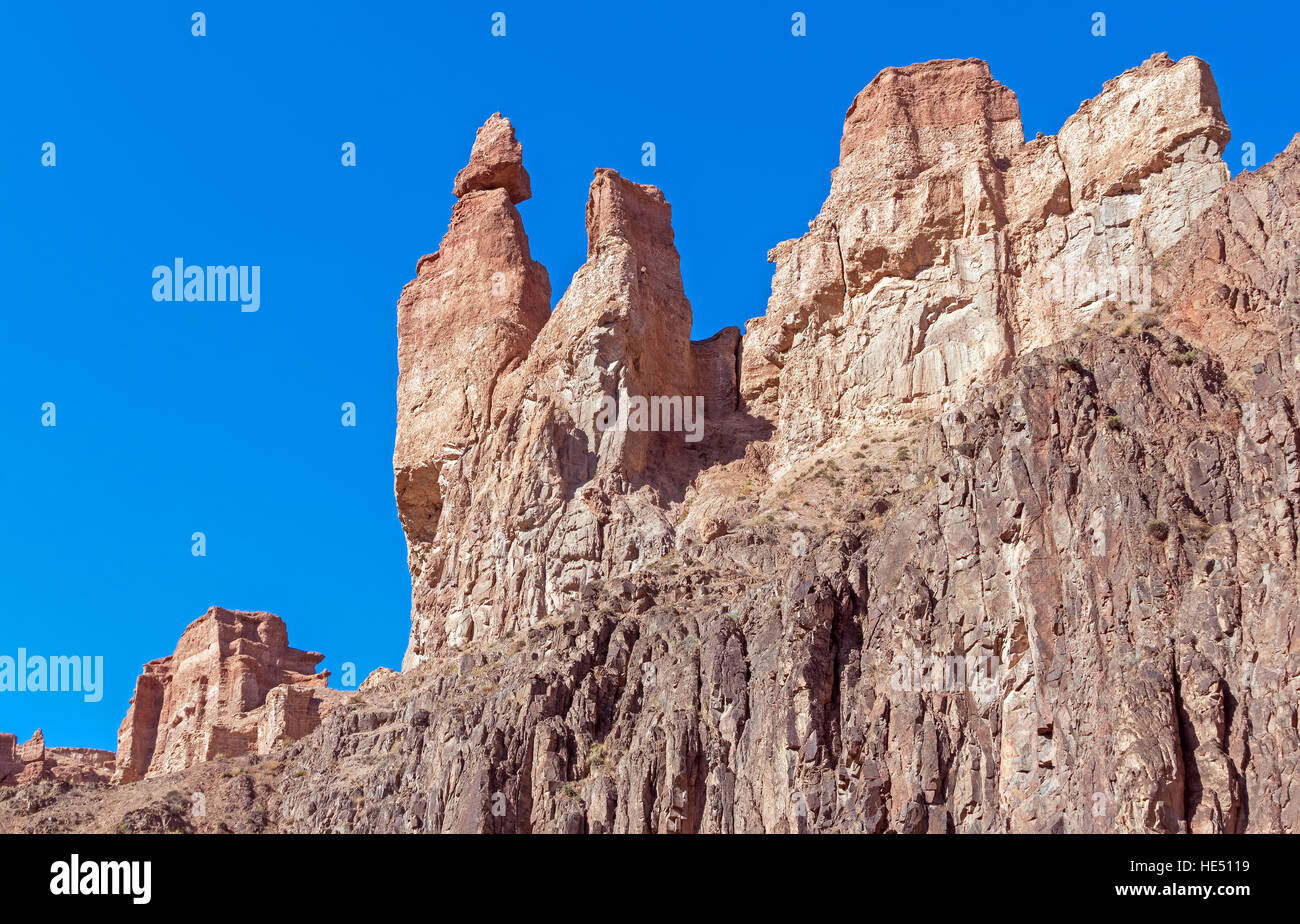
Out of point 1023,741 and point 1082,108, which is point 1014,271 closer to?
point 1082,108

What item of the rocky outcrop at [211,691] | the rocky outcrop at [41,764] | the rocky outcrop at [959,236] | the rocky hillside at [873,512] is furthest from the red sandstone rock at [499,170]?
the rocky outcrop at [41,764]

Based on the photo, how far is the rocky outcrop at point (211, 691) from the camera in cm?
9731

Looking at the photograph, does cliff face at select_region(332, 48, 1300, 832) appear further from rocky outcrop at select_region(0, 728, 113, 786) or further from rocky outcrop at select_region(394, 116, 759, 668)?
rocky outcrop at select_region(0, 728, 113, 786)

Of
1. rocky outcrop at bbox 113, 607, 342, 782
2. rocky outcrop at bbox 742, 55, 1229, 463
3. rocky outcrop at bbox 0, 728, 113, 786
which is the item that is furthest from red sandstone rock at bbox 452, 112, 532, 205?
rocky outcrop at bbox 0, 728, 113, 786

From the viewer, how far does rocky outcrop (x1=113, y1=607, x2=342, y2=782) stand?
319 feet

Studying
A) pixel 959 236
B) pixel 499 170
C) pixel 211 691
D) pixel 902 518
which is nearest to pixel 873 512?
pixel 902 518

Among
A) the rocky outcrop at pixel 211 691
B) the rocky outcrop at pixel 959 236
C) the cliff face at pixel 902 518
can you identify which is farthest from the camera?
the rocky outcrop at pixel 211 691

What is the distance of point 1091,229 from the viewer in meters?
75.5

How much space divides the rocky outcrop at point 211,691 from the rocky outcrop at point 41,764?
1832mm

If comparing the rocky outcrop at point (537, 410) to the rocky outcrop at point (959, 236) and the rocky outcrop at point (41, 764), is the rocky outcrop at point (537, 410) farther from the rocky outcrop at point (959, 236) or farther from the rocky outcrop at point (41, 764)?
the rocky outcrop at point (41, 764)

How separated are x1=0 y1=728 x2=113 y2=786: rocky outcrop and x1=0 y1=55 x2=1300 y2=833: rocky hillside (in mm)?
13495

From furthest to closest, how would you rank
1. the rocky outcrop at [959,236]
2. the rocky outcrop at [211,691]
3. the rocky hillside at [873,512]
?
the rocky outcrop at [211,691] → the rocky outcrop at [959,236] → the rocky hillside at [873,512]

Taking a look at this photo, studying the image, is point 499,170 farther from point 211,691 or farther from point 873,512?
point 873,512
